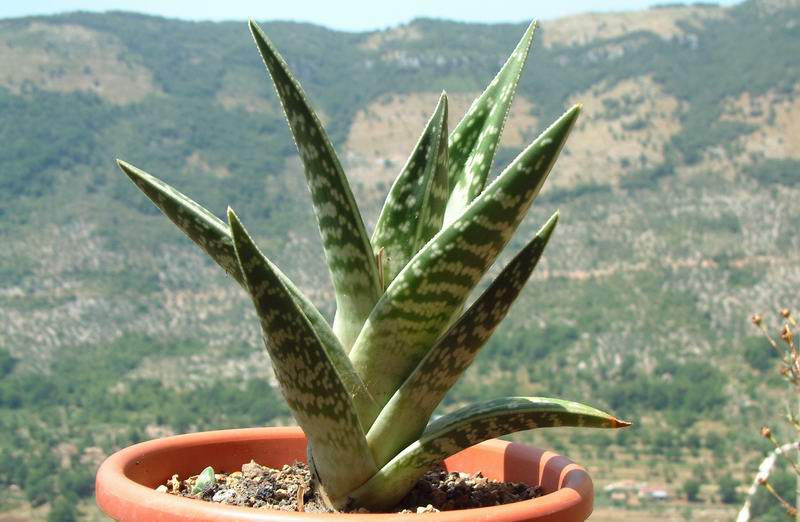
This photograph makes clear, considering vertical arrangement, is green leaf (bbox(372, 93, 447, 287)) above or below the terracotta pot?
above

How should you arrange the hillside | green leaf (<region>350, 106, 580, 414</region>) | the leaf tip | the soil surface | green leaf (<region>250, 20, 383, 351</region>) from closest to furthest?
the leaf tip → green leaf (<region>350, 106, 580, 414</region>) → green leaf (<region>250, 20, 383, 351</region>) → the soil surface → the hillside

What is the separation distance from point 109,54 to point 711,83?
42.2 m

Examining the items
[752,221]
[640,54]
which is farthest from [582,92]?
[752,221]

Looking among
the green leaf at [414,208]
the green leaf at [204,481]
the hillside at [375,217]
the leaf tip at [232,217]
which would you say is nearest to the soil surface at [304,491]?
the green leaf at [204,481]

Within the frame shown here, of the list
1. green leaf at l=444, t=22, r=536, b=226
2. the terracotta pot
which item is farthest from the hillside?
green leaf at l=444, t=22, r=536, b=226

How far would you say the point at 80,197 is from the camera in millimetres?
58375

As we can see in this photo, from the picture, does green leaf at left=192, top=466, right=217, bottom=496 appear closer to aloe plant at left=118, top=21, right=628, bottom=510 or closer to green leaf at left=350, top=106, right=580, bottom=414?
aloe plant at left=118, top=21, right=628, bottom=510

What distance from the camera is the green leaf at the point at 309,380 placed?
1029 millimetres

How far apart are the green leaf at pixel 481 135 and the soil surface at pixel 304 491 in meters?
0.37

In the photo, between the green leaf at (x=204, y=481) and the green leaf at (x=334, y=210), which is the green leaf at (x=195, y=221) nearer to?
the green leaf at (x=334, y=210)

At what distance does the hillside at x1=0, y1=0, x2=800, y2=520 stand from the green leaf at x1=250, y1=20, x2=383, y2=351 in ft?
107

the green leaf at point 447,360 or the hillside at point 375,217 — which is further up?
the green leaf at point 447,360

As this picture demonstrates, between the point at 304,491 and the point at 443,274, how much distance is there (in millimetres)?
373

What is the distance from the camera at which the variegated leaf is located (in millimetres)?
1218
